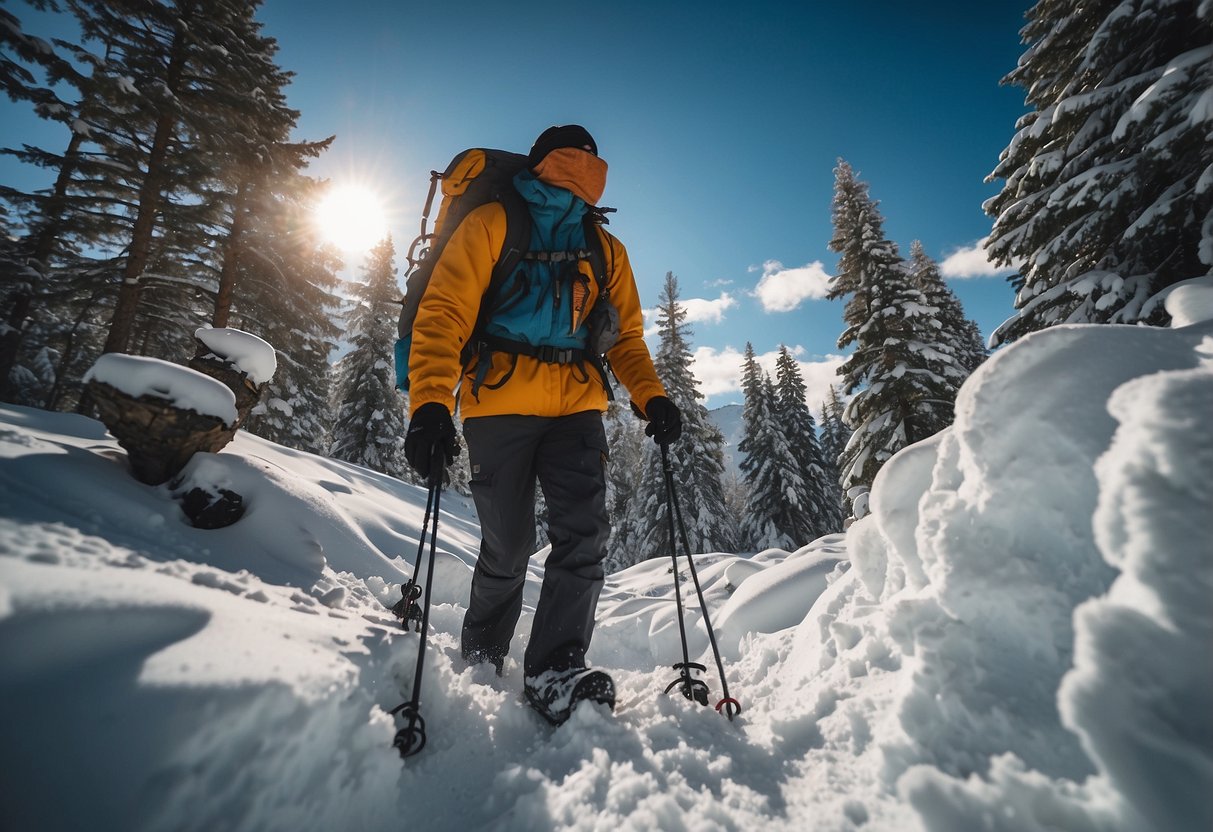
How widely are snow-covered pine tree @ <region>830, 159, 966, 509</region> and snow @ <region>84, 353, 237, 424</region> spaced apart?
38.0 ft

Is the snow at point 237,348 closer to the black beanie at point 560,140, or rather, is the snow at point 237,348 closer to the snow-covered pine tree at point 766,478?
the black beanie at point 560,140

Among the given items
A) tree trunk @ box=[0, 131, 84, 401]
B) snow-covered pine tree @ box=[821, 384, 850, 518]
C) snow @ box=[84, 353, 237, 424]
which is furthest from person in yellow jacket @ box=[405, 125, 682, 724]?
snow-covered pine tree @ box=[821, 384, 850, 518]

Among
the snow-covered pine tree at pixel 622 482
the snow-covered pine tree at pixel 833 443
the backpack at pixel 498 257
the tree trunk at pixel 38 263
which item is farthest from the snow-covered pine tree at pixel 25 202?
the snow-covered pine tree at pixel 833 443

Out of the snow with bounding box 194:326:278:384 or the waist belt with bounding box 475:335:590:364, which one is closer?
the waist belt with bounding box 475:335:590:364

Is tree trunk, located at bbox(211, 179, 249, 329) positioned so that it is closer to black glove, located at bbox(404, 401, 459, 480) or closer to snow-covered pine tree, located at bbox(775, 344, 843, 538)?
black glove, located at bbox(404, 401, 459, 480)

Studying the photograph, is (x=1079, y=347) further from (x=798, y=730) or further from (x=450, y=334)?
(x=450, y=334)

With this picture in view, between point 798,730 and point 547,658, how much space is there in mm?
1117

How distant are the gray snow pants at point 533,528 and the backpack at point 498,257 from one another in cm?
35

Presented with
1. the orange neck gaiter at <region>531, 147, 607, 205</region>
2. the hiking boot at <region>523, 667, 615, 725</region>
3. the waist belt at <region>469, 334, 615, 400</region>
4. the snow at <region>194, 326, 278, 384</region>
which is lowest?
the hiking boot at <region>523, 667, 615, 725</region>

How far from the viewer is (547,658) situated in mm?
2244

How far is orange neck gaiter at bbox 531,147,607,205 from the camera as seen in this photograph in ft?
9.10

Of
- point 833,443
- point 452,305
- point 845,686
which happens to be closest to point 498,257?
point 452,305

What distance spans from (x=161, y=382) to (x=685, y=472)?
18.5 metres

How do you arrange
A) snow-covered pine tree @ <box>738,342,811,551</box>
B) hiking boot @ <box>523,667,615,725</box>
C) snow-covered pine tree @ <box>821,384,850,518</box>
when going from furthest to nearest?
snow-covered pine tree @ <box>821,384,850,518</box> < snow-covered pine tree @ <box>738,342,811,551</box> < hiking boot @ <box>523,667,615,725</box>
